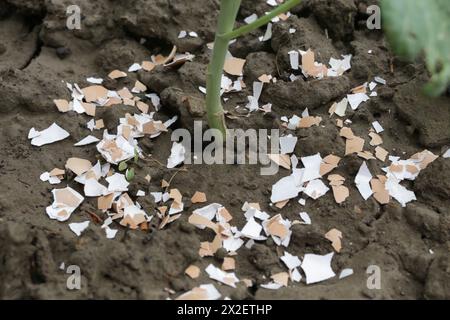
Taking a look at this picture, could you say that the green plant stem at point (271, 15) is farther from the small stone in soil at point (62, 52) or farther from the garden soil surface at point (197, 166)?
the small stone in soil at point (62, 52)

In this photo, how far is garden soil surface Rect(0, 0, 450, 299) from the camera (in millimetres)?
1080

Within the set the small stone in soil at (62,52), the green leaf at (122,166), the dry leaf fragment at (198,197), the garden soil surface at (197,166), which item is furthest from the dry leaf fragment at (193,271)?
the small stone in soil at (62,52)

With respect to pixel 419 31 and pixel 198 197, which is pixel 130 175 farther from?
pixel 419 31

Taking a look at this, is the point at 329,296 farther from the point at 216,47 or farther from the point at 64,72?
the point at 64,72

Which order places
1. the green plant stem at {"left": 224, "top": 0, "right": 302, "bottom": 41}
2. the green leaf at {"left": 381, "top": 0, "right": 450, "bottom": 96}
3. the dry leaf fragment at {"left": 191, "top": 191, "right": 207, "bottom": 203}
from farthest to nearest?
the dry leaf fragment at {"left": 191, "top": 191, "right": 207, "bottom": 203}
the green plant stem at {"left": 224, "top": 0, "right": 302, "bottom": 41}
the green leaf at {"left": 381, "top": 0, "right": 450, "bottom": 96}

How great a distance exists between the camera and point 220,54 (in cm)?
117

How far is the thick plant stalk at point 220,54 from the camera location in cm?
112

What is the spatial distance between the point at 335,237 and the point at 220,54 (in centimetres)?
40

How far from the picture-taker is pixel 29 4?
154 cm

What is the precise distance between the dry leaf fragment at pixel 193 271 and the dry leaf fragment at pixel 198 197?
154mm

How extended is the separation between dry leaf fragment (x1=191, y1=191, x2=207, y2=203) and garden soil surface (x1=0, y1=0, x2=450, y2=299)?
2 centimetres

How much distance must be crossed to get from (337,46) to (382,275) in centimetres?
62

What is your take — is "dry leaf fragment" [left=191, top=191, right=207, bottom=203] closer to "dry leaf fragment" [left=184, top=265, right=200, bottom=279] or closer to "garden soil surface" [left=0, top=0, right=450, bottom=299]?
"garden soil surface" [left=0, top=0, right=450, bottom=299]

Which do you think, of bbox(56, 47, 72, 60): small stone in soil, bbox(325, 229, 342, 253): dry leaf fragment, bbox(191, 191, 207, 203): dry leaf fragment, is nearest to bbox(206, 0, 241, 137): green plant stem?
bbox(191, 191, 207, 203): dry leaf fragment
